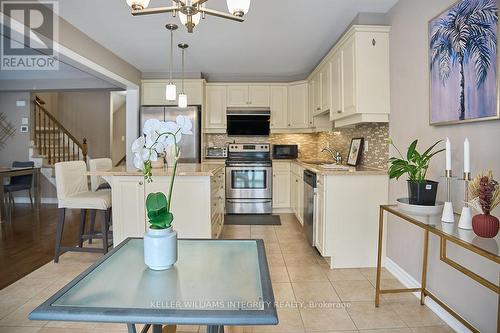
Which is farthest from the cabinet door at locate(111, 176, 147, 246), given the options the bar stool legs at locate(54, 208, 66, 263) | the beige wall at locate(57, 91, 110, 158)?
the beige wall at locate(57, 91, 110, 158)

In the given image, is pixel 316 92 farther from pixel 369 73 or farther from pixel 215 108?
pixel 215 108

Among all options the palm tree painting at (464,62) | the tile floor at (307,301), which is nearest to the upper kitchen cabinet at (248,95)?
the tile floor at (307,301)

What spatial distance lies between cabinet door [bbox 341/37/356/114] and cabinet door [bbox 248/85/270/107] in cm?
219

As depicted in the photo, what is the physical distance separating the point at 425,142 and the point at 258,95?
3328mm

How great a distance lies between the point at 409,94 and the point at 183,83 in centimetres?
348

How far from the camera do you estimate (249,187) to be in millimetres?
4988

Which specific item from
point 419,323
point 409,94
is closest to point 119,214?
point 419,323

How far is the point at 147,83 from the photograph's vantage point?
4.96m

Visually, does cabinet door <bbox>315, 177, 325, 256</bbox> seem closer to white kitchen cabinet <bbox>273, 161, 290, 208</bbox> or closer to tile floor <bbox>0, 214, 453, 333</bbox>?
tile floor <bbox>0, 214, 453, 333</bbox>

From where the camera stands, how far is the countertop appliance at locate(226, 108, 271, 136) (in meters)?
5.15

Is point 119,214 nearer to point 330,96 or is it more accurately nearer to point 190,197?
point 190,197

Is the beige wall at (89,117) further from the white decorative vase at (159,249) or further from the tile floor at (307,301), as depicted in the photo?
the white decorative vase at (159,249)

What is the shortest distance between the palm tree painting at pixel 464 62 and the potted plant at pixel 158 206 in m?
1.61

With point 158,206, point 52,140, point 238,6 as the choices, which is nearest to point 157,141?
point 158,206
